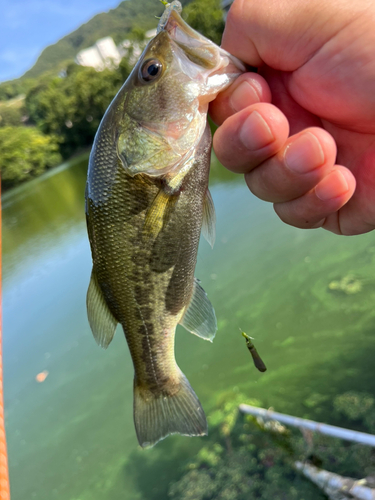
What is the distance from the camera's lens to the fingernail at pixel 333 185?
5.16 feet

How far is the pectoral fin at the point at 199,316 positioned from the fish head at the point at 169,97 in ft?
2.44

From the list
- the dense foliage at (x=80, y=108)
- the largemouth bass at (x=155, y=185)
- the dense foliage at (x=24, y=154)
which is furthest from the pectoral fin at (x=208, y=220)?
the dense foliage at (x=80, y=108)

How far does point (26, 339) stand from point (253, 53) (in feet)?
29.9

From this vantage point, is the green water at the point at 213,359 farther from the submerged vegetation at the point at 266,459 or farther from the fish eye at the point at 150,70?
the fish eye at the point at 150,70

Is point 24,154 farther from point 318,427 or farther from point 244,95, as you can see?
point 244,95

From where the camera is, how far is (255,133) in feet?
4.77

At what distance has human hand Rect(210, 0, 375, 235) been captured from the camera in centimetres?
146

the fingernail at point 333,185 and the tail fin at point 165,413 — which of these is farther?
the tail fin at point 165,413

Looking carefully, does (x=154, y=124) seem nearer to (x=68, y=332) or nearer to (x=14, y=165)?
(x=68, y=332)

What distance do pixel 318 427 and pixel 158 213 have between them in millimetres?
3114

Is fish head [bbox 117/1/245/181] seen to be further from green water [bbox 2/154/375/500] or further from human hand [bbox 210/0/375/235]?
green water [bbox 2/154/375/500]

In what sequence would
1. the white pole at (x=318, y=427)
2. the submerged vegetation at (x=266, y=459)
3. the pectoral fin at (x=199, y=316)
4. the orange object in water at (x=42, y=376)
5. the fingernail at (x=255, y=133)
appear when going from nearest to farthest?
the fingernail at (x=255, y=133)
the pectoral fin at (x=199, y=316)
the white pole at (x=318, y=427)
the submerged vegetation at (x=266, y=459)
the orange object in water at (x=42, y=376)

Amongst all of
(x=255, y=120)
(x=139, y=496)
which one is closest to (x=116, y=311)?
(x=255, y=120)

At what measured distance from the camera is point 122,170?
157 centimetres
